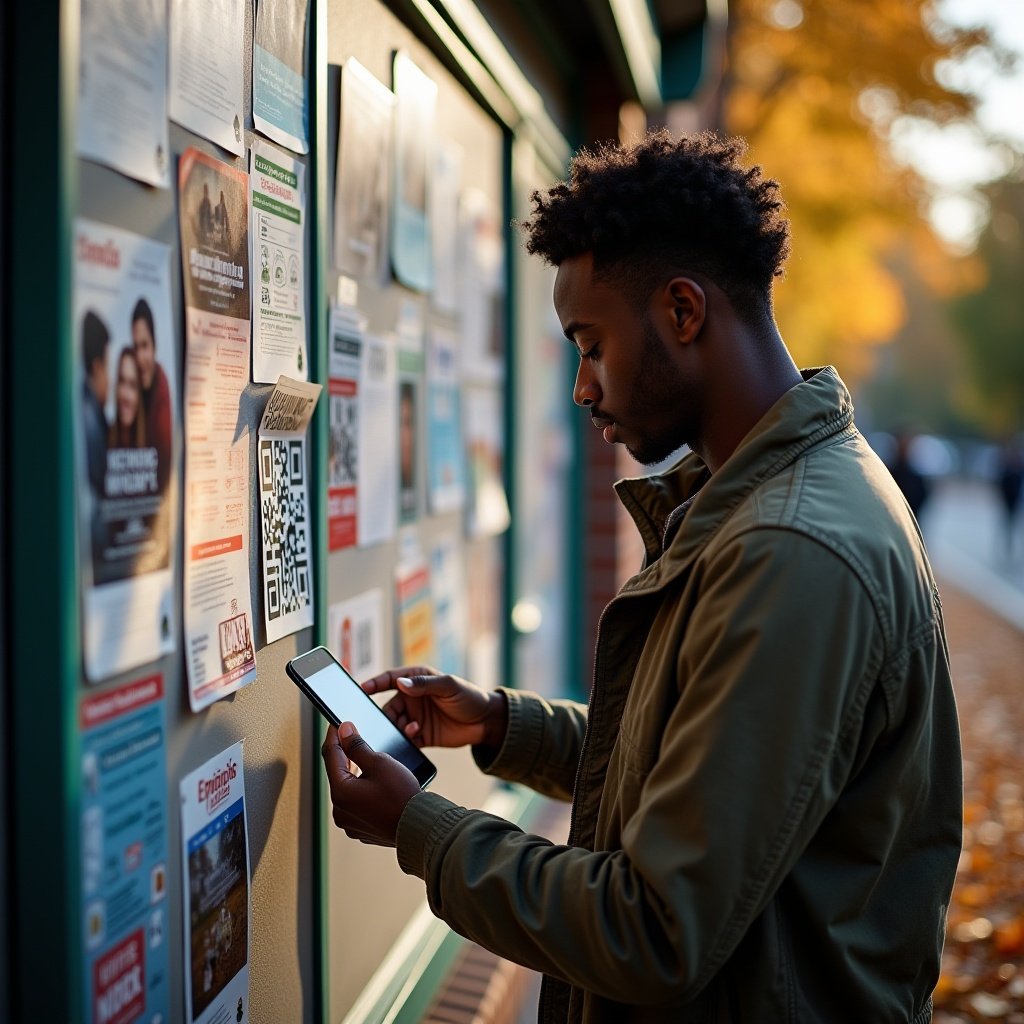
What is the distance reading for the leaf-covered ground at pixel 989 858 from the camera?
4.25 m

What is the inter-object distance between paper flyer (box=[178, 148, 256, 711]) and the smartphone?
0.11 meters

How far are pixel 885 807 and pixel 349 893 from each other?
137cm

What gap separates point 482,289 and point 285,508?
182cm

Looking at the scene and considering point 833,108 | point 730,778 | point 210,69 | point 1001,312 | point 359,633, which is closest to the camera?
point 730,778

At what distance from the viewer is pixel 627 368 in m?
1.85

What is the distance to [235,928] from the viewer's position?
6.23ft

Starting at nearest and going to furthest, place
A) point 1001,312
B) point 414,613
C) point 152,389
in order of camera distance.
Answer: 1. point 152,389
2. point 414,613
3. point 1001,312

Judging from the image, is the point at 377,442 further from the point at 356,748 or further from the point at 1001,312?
the point at 1001,312

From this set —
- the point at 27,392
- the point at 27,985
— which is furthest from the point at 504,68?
the point at 27,985

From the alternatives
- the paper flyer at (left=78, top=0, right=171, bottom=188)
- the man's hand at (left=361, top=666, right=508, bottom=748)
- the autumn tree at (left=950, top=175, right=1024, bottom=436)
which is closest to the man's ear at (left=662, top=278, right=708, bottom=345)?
the paper flyer at (left=78, top=0, right=171, bottom=188)

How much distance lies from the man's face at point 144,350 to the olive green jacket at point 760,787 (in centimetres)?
75

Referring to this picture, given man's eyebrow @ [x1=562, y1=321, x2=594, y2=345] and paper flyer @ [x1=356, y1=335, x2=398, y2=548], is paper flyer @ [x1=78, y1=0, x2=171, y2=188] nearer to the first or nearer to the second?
man's eyebrow @ [x1=562, y1=321, x2=594, y2=345]

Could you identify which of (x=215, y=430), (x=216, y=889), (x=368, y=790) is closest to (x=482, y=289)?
(x=215, y=430)

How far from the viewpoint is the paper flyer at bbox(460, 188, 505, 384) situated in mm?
3475
